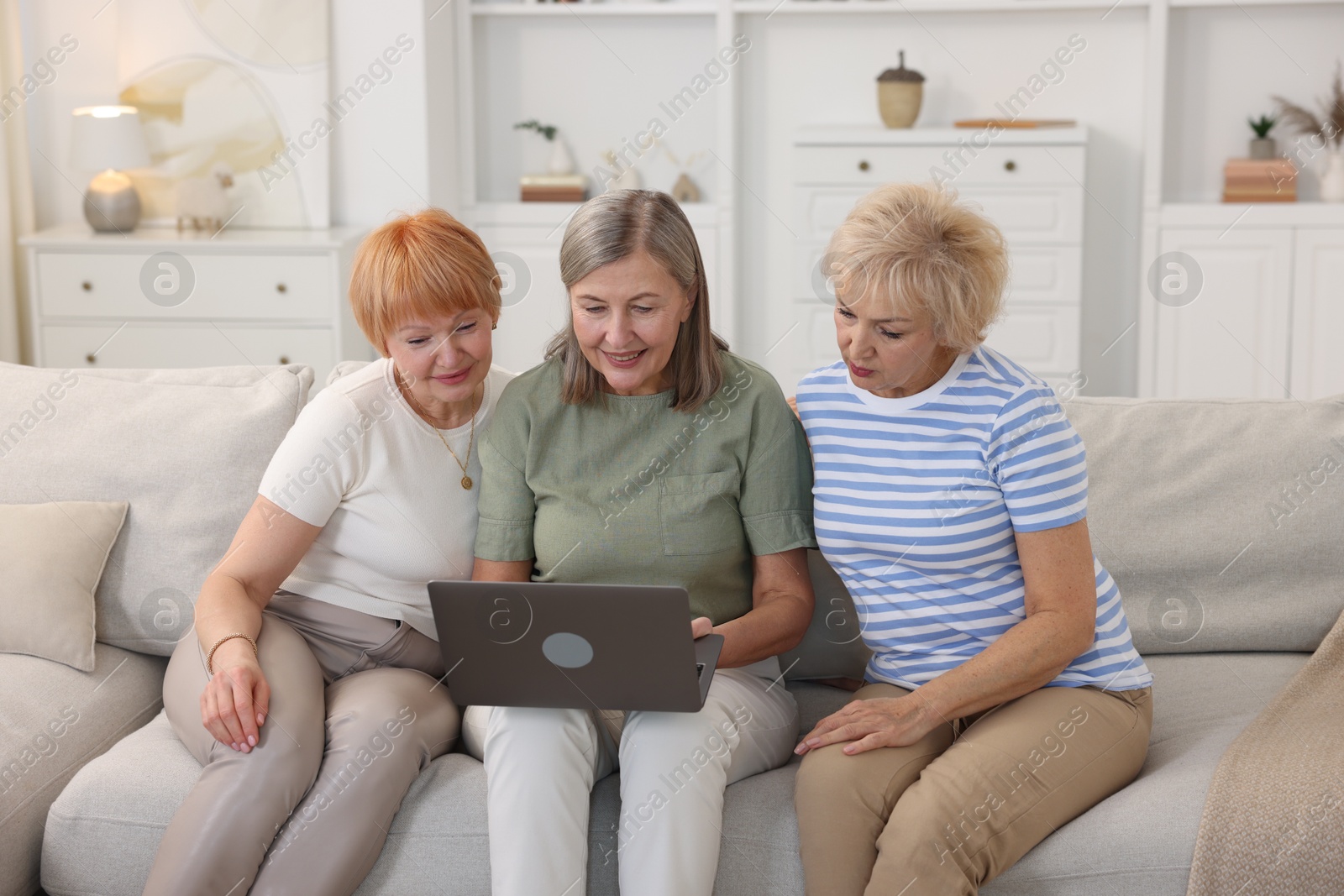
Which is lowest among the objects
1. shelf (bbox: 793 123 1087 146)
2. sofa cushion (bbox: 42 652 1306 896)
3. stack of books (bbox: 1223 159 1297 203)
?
sofa cushion (bbox: 42 652 1306 896)

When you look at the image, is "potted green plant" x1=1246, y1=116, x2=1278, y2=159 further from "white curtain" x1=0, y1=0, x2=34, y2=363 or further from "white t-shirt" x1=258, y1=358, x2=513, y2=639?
"white curtain" x1=0, y1=0, x2=34, y2=363

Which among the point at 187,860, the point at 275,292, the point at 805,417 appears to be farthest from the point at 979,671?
the point at 275,292

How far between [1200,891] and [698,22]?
145 inches

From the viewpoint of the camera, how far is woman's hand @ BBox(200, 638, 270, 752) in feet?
4.77

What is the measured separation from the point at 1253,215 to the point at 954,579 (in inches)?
123

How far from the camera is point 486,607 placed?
4.62ft

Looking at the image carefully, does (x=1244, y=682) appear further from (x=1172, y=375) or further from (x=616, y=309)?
(x=1172, y=375)

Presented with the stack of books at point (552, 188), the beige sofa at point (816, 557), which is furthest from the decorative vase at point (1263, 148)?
the beige sofa at point (816, 557)

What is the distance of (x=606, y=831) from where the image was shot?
148 centimetres

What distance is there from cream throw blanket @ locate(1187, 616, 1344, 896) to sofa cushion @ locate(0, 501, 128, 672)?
1.51 m

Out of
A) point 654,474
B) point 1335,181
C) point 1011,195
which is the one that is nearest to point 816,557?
point 654,474

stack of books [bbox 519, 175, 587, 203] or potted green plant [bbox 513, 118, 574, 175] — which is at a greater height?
potted green plant [bbox 513, 118, 574, 175]

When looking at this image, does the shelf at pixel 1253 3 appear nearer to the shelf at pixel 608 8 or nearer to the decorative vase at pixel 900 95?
the decorative vase at pixel 900 95

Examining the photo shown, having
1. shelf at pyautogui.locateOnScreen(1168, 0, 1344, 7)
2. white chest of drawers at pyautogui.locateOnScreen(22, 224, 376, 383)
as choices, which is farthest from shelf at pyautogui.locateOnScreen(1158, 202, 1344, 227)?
white chest of drawers at pyautogui.locateOnScreen(22, 224, 376, 383)
